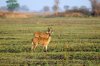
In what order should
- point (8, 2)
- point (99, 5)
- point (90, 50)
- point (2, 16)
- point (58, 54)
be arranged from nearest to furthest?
point (58, 54), point (90, 50), point (2, 16), point (99, 5), point (8, 2)

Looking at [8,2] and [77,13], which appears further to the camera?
[8,2]

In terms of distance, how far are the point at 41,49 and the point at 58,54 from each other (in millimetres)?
2491

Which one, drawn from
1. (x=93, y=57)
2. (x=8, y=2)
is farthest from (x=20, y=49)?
(x=8, y=2)

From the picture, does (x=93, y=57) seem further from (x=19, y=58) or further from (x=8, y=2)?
(x=8, y=2)

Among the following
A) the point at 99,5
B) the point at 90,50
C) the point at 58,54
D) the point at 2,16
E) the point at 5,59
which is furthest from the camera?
the point at 99,5

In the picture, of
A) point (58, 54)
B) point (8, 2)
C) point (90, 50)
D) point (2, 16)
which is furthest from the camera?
point (8, 2)

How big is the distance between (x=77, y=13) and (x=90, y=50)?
63007mm

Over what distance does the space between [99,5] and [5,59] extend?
70726mm

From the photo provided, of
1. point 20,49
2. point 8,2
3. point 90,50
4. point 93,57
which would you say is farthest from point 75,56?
point 8,2

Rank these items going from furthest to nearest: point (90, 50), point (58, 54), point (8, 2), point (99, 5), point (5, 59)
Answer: point (8, 2)
point (99, 5)
point (90, 50)
point (58, 54)
point (5, 59)

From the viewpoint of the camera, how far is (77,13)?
82500 mm

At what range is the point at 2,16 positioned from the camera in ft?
264

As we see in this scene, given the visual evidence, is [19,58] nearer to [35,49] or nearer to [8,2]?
[35,49]

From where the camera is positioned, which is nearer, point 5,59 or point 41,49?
point 5,59
